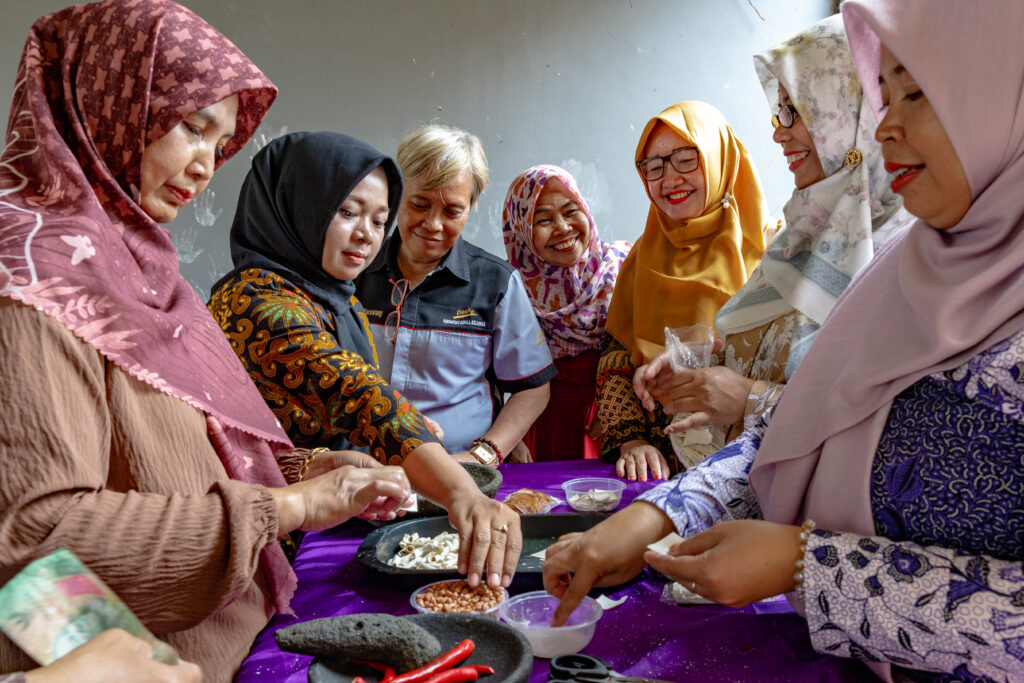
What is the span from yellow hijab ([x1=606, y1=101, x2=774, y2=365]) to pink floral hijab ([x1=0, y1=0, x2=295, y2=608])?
169cm

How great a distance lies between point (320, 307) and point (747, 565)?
54.0 inches

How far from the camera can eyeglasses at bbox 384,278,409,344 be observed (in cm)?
284

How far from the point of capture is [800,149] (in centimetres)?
199

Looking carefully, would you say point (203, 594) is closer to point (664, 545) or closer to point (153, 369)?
point (153, 369)

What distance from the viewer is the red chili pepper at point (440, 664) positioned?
1012 mm

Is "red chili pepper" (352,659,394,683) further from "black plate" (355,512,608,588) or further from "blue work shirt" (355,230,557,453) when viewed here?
"blue work shirt" (355,230,557,453)

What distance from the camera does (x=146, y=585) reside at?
0.98m

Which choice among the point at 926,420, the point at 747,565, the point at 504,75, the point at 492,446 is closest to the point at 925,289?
the point at 926,420

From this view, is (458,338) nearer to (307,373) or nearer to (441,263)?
(441,263)

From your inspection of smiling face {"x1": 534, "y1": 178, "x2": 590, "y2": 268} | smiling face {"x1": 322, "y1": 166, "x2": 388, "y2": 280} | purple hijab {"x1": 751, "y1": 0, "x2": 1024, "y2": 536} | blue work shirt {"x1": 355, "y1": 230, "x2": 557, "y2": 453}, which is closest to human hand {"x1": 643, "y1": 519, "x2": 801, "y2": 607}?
purple hijab {"x1": 751, "y1": 0, "x2": 1024, "y2": 536}

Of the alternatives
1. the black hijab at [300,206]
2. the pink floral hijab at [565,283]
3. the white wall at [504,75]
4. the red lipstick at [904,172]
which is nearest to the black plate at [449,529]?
the black hijab at [300,206]

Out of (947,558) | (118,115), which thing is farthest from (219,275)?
(947,558)

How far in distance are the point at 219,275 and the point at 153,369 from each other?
9.38 ft

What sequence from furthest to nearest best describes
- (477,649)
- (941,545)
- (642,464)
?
1. (642,464)
2. (477,649)
3. (941,545)
